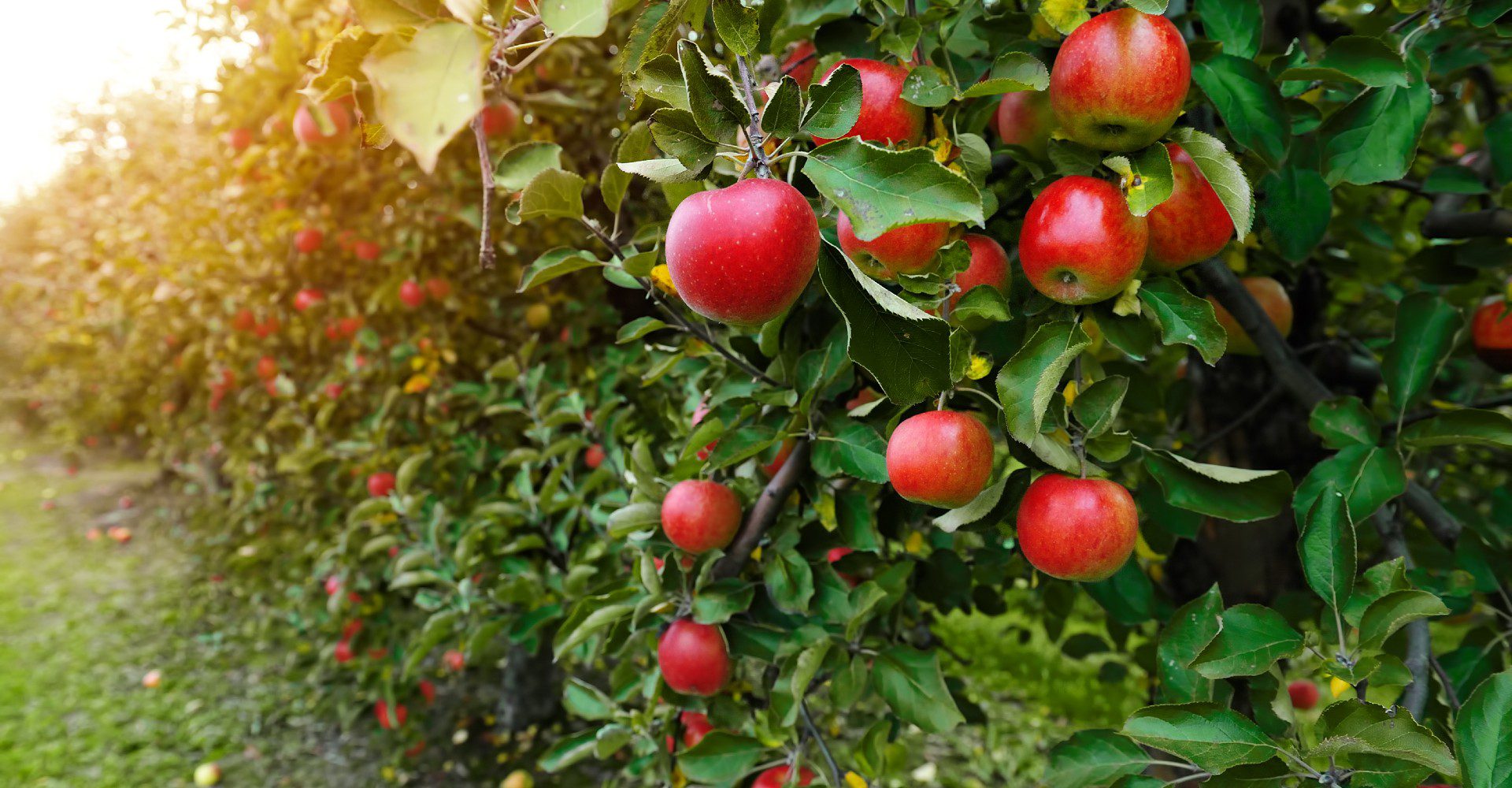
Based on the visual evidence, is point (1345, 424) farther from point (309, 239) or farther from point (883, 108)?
point (309, 239)

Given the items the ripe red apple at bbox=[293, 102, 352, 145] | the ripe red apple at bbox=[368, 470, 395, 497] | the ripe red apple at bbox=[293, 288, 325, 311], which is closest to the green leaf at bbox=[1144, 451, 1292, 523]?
the ripe red apple at bbox=[293, 102, 352, 145]

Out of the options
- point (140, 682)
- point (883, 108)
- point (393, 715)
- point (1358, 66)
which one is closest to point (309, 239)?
point (393, 715)

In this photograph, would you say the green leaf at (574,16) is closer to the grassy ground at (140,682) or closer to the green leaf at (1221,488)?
the green leaf at (1221,488)

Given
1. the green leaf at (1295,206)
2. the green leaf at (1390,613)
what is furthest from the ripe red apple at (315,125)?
the green leaf at (1390,613)

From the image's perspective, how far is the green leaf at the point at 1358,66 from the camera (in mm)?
857

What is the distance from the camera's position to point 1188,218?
31.4 inches

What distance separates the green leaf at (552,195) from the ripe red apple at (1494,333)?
4.56 feet

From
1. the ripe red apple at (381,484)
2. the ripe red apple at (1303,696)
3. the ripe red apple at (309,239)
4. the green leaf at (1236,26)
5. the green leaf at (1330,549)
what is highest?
the green leaf at (1236,26)

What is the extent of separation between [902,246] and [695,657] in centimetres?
70

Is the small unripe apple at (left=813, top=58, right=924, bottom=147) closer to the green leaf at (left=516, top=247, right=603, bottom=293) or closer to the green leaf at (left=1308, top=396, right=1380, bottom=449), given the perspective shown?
the green leaf at (left=516, top=247, right=603, bottom=293)

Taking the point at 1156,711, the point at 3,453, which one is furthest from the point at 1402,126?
the point at 3,453

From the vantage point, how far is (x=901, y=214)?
57cm

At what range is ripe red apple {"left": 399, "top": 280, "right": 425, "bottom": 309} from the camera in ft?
8.14

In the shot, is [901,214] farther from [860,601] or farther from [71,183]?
[71,183]
